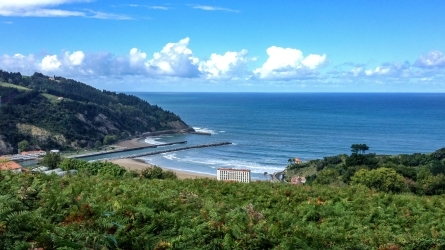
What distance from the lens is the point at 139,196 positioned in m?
8.77

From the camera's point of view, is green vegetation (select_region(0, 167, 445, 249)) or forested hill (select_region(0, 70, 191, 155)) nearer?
green vegetation (select_region(0, 167, 445, 249))

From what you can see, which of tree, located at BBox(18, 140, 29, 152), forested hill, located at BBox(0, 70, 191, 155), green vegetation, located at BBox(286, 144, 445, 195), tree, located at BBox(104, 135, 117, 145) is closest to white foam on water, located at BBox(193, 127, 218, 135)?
forested hill, located at BBox(0, 70, 191, 155)

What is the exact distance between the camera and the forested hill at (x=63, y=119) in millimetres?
87312

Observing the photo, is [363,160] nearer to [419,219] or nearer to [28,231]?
[419,219]

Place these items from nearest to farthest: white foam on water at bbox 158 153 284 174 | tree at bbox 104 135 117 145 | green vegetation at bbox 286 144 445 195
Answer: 1. green vegetation at bbox 286 144 445 195
2. white foam on water at bbox 158 153 284 174
3. tree at bbox 104 135 117 145

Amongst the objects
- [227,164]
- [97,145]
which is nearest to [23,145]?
[97,145]

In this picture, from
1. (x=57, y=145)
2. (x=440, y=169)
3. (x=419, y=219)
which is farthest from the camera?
(x=57, y=145)

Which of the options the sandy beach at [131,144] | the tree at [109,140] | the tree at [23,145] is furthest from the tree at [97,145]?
the tree at [23,145]

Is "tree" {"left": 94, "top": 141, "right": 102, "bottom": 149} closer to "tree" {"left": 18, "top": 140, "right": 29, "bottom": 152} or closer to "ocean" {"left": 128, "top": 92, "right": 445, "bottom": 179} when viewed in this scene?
"ocean" {"left": 128, "top": 92, "right": 445, "bottom": 179}

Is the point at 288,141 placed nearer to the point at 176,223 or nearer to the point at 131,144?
the point at 131,144

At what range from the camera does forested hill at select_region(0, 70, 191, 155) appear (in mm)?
87312

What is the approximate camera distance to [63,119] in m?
100

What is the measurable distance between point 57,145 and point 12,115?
1503 cm

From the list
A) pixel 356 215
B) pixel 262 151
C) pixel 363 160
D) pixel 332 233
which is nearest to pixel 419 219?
pixel 356 215
